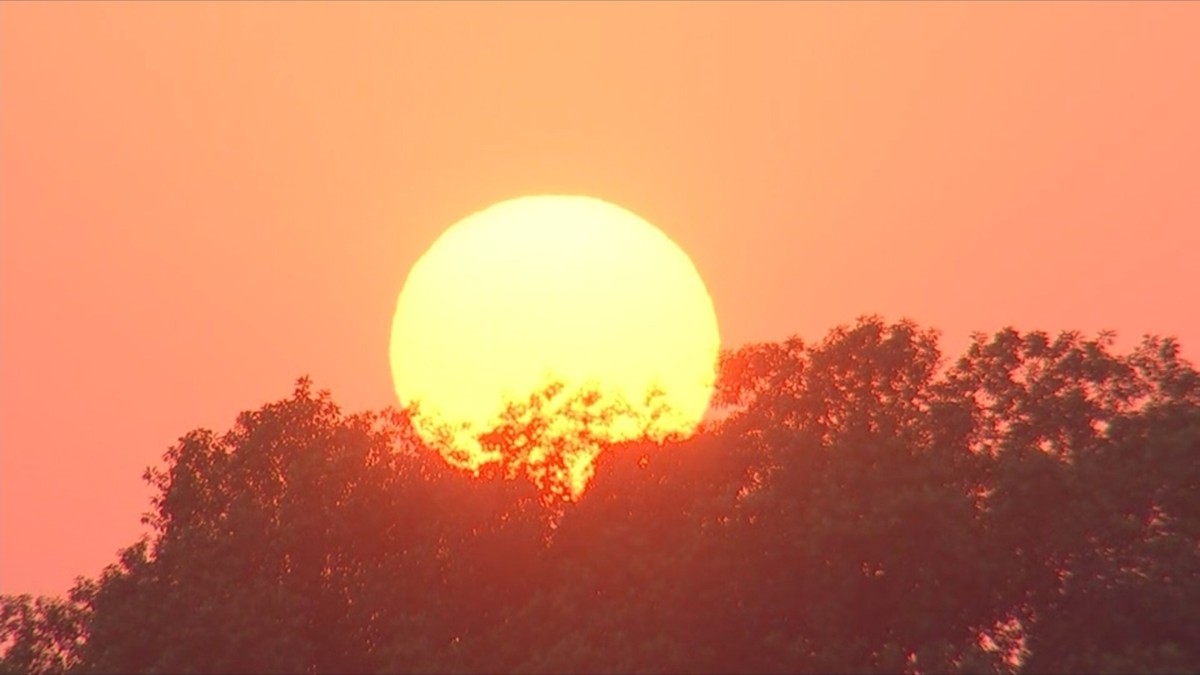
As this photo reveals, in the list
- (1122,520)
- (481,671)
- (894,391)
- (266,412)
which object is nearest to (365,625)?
(481,671)

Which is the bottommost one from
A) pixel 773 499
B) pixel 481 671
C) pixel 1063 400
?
pixel 481 671

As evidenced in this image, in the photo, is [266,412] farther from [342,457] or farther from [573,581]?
[573,581]

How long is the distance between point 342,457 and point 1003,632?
16717mm

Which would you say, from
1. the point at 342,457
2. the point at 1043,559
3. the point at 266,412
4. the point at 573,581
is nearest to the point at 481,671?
the point at 573,581

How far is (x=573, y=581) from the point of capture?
48500 mm

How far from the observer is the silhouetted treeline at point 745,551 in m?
47.7

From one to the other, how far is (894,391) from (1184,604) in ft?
31.2

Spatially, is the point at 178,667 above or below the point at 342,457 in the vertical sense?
below

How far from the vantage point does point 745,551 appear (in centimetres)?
4841

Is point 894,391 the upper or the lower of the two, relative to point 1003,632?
upper

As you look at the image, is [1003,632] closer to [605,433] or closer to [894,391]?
[894,391]

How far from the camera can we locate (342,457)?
51125 mm

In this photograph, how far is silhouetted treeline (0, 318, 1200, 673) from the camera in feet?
156

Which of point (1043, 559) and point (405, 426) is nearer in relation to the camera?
point (1043, 559)
